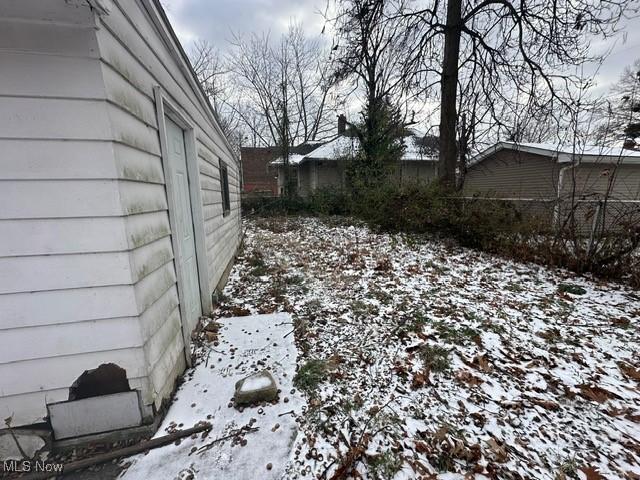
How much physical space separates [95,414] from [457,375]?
104 inches

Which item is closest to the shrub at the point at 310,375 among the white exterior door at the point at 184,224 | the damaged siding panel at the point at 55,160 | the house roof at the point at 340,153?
the white exterior door at the point at 184,224

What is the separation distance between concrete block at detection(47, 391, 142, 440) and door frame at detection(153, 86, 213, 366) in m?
0.75

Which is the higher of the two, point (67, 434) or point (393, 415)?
point (67, 434)

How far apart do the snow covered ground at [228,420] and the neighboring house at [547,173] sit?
567 centimetres

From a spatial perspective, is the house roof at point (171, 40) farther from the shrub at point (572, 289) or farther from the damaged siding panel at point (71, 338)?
the shrub at point (572, 289)

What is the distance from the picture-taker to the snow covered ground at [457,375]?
Result: 5.35 ft

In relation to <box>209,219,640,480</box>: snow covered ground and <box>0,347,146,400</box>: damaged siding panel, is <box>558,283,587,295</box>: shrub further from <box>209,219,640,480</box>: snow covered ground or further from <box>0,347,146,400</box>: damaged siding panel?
<box>0,347,146,400</box>: damaged siding panel

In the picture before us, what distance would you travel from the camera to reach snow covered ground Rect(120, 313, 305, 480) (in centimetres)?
157

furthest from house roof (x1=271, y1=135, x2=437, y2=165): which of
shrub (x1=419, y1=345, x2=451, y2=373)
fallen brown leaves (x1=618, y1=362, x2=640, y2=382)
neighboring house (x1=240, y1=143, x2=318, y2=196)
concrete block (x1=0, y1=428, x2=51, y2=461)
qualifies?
concrete block (x1=0, y1=428, x2=51, y2=461)

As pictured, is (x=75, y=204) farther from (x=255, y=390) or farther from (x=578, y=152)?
(x=578, y=152)

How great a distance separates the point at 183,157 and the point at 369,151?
11.7m

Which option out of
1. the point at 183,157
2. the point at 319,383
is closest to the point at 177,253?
the point at 183,157

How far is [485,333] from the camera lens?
2.96 metres

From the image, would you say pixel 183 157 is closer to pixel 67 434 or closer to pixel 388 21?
pixel 67 434
